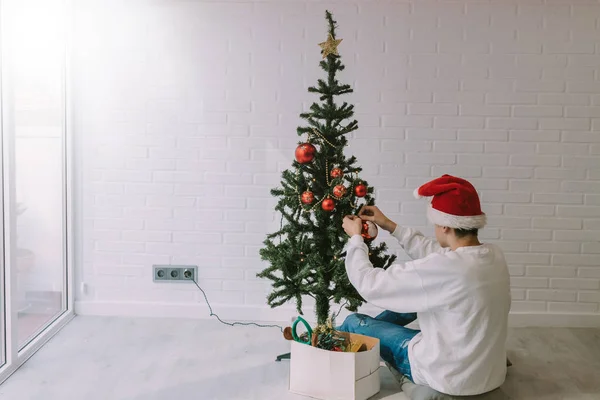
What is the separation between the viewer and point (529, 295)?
13.1 feet

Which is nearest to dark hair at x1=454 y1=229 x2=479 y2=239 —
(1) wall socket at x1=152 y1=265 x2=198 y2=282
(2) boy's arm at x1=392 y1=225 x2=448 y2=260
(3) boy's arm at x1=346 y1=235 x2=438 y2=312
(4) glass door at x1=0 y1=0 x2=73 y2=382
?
(3) boy's arm at x1=346 y1=235 x2=438 y2=312

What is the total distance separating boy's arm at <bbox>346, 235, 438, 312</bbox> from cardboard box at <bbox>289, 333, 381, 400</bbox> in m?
0.31

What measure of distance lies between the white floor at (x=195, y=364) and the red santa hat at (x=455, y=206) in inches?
35.0

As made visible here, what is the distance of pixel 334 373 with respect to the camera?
2.74 meters

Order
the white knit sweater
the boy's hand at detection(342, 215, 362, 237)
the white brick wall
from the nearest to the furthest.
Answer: the white knit sweater → the boy's hand at detection(342, 215, 362, 237) → the white brick wall

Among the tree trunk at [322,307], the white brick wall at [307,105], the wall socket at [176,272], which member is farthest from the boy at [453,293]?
the wall socket at [176,272]

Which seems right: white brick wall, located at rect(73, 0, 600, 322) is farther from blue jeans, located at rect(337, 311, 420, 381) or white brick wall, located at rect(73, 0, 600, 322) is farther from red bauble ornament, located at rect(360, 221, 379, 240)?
red bauble ornament, located at rect(360, 221, 379, 240)

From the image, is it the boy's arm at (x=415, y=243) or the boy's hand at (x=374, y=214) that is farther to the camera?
the boy's arm at (x=415, y=243)

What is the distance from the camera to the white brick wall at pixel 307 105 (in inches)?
151

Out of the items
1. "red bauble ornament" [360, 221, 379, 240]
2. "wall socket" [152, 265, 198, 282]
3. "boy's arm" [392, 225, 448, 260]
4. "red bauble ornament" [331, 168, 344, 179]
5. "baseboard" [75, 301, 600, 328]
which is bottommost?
"baseboard" [75, 301, 600, 328]

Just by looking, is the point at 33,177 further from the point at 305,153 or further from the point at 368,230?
the point at 368,230

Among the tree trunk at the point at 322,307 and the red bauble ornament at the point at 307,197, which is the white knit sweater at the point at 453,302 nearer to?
the red bauble ornament at the point at 307,197

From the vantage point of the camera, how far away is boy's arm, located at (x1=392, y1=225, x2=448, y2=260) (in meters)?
2.97

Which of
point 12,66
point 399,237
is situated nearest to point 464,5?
point 399,237
